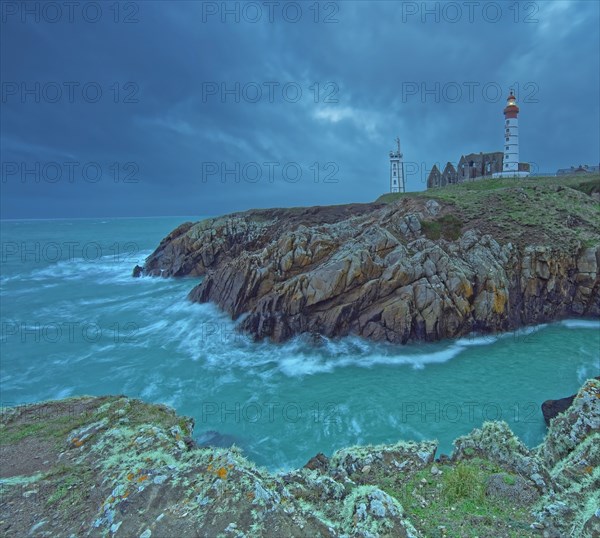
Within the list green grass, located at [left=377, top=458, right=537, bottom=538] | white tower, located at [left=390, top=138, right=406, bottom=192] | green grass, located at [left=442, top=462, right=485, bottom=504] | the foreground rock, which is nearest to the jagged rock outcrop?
the foreground rock

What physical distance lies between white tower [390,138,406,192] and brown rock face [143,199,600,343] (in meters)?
53.8

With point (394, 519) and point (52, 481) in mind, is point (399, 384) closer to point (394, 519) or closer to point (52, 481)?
point (394, 519)

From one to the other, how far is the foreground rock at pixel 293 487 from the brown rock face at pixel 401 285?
16.8 m

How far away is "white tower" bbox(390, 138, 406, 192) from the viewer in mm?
87312

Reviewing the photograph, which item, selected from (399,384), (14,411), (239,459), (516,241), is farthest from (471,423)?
(516,241)

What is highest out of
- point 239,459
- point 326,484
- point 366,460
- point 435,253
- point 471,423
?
point 435,253

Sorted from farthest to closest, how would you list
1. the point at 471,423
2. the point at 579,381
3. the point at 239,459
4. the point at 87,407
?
the point at 579,381
the point at 471,423
the point at 87,407
the point at 239,459

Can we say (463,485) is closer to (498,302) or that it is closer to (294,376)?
(294,376)

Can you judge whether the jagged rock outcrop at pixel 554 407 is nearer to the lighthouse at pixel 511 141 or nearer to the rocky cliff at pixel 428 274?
the rocky cliff at pixel 428 274

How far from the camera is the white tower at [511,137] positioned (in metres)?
62.8

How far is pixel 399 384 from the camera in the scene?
20938mm

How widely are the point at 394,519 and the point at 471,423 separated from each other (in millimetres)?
13713

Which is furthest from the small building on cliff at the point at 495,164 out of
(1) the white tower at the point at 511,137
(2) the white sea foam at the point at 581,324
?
(2) the white sea foam at the point at 581,324

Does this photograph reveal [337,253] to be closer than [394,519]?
No
